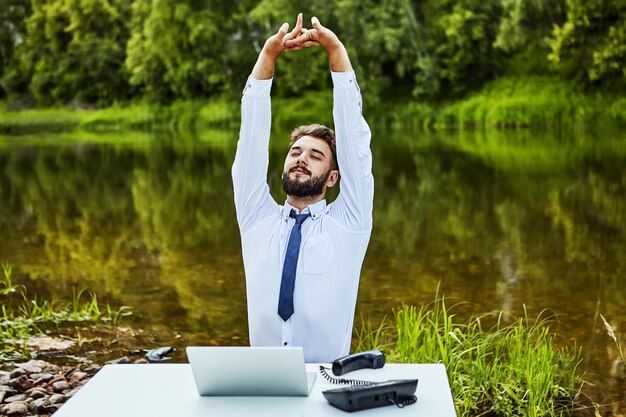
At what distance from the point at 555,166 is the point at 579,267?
1050 centimetres

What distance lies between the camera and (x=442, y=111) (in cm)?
3959

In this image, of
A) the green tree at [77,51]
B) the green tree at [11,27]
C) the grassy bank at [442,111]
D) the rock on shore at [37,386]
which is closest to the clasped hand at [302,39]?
the rock on shore at [37,386]

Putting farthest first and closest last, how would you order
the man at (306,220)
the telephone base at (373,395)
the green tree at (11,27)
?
the green tree at (11,27)
the man at (306,220)
the telephone base at (373,395)

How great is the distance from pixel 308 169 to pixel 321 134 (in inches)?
7.3

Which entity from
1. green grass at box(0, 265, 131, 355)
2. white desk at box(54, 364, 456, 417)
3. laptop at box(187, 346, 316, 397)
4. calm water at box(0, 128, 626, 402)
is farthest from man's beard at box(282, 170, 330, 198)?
green grass at box(0, 265, 131, 355)

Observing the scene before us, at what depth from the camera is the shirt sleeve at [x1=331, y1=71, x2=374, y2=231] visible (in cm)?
367

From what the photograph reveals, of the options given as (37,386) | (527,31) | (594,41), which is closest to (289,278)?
(37,386)

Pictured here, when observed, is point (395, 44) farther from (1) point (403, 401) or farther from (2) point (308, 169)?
(1) point (403, 401)

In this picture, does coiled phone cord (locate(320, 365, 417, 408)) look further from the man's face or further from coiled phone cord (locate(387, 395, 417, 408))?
the man's face

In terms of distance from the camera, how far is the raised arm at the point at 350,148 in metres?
3.66

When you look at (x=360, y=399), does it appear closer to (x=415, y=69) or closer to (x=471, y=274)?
(x=471, y=274)

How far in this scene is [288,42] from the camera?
359 cm

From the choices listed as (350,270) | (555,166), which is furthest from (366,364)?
(555,166)

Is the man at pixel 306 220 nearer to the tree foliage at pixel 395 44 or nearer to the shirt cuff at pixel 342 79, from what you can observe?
the shirt cuff at pixel 342 79
